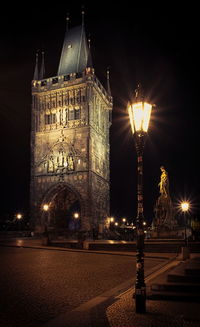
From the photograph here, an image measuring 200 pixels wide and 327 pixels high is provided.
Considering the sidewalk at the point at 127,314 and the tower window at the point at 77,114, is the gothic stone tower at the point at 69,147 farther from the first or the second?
the sidewalk at the point at 127,314

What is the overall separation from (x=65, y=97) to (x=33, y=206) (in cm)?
1730

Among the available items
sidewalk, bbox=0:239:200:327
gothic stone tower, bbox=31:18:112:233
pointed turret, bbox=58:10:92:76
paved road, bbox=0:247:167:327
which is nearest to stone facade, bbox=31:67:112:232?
gothic stone tower, bbox=31:18:112:233

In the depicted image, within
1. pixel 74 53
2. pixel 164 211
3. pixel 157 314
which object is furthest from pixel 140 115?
pixel 74 53

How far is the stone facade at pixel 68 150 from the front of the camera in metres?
48.1

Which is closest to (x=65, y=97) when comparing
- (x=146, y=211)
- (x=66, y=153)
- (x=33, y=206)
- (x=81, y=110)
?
(x=81, y=110)

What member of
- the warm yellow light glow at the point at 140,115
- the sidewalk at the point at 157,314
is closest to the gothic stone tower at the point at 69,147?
the sidewalk at the point at 157,314

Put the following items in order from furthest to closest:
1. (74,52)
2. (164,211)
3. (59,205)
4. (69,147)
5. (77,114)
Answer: (74,52), (59,205), (77,114), (69,147), (164,211)

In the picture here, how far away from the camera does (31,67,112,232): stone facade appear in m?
48.1

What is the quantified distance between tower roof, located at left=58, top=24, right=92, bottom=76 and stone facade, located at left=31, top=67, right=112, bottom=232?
2184 mm

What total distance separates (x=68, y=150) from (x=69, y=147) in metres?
0.47

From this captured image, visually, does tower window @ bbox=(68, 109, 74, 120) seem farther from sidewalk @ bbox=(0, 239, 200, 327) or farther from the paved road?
sidewalk @ bbox=(0, 239, 200, 327)

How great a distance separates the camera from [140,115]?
7.81 m

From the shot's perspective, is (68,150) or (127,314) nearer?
(127,314)

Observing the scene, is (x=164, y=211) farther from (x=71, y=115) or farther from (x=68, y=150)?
(x=71, y=115)
